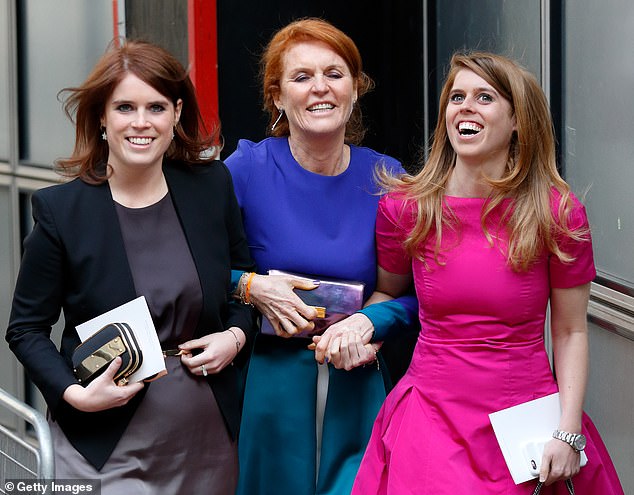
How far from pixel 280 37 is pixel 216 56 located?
52.7 inches

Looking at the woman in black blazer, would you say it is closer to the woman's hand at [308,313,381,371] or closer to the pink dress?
the woman's hand at [308,313,381,371]

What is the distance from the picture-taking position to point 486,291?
3.33 metres

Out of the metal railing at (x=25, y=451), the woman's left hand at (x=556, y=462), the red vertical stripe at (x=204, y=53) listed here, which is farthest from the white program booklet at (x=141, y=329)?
the red vertical stripe at (x=204, y=53)

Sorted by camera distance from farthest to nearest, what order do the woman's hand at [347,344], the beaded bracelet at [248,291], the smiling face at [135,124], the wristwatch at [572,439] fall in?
1. the beaded bracelet at [248,291]
2. the woman's hand at [347,344]
3. the smiling face at [135,124]
4. the wristwatch at [572,439]

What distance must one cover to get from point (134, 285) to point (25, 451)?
0.56 metres

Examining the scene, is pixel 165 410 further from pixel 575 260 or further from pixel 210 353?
pixel 575 260

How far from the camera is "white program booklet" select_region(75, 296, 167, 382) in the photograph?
327 centimetres

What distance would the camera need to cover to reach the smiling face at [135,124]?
337 cm

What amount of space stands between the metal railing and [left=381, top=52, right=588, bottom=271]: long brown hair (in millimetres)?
1197

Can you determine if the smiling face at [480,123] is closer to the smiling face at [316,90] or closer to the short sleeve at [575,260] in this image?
the short sleeve at [575,260]

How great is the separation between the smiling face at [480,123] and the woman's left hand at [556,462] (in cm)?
82

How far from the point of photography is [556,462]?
3225mm

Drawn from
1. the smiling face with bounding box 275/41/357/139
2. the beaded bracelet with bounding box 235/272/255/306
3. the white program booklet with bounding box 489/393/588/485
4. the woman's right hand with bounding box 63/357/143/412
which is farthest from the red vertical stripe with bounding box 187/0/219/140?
the white program booklet with bounding box 489/393/588/485

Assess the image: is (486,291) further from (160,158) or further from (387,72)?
(387,72)
